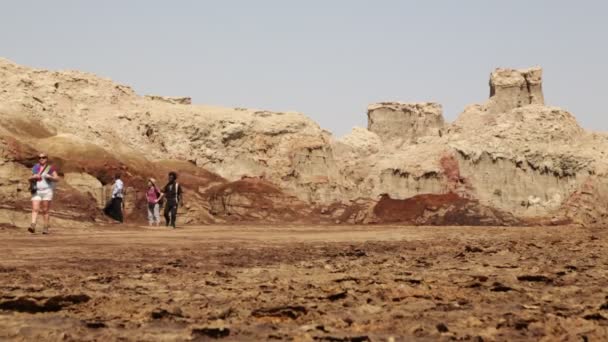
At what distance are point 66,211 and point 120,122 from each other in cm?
1922

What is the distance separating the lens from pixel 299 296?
707 cm

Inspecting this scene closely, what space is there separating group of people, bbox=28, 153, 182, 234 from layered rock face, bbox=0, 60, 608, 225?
1.02m

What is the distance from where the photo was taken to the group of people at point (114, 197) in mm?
16438

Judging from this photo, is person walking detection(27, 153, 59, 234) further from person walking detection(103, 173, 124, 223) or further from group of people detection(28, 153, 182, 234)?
person walking detection(103, 173, 124, 223)

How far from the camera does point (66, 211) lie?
81.0 feet

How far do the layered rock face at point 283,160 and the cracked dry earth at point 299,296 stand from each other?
495 inches

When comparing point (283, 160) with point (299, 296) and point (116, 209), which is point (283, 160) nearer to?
point (116, 209)

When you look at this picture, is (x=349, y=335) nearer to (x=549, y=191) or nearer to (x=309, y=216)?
(x=309, y=216)

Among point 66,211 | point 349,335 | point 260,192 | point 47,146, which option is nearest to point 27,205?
point 66,211

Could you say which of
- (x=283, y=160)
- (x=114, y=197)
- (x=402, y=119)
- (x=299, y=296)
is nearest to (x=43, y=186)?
(x=114, y=197)

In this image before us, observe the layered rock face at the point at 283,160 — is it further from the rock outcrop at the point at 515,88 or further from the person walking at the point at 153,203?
the person walking at the point at 153,203

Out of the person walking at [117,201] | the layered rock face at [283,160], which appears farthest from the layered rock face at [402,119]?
the person walking at [117,201]

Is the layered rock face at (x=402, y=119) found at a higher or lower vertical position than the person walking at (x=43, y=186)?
higher

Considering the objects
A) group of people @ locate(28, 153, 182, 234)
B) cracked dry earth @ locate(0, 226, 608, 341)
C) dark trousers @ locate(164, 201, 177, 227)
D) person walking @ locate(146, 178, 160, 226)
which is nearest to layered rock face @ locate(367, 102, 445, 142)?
group of people @ locate(28, 153, 182, 234)
